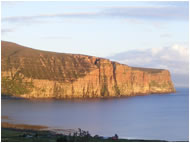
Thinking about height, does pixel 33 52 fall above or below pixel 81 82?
above

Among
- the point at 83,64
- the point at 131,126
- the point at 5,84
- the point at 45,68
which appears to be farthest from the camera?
the point at 83,64

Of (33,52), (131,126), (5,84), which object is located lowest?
(131,126)

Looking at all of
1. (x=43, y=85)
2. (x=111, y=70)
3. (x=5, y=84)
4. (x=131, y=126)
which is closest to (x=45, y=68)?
(x=43, y=85)

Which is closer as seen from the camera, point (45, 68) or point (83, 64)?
point (45, 68)

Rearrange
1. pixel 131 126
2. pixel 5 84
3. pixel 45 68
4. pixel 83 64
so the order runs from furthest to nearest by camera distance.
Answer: pixel 83 64, pixel 45 68, pixel 5 84, pixel 131 126

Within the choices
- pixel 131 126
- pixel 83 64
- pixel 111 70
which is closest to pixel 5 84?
pixel 83 64

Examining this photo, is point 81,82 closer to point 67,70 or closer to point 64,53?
point 67,70
